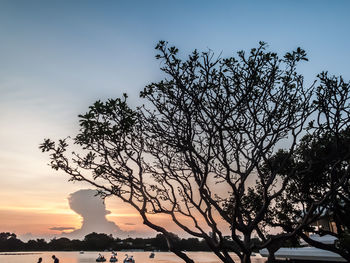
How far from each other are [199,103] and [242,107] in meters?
1.39

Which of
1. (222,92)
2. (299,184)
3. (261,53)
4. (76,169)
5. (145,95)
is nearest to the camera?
(261,53)

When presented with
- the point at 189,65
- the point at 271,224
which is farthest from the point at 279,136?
the point at 271,224

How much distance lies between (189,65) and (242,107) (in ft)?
6.72

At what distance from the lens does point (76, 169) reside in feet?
33.1

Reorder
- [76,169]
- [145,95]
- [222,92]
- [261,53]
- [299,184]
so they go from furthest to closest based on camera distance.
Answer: [299,184] < [76,169] < [145,95] < [222,92] < [261,53]

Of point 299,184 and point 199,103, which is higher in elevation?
point 199,103

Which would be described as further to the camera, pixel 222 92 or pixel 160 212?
pixel 160 212

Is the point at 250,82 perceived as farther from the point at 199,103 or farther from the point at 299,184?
the point at 299,184

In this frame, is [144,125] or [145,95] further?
[144,125]

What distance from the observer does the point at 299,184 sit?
1598cm

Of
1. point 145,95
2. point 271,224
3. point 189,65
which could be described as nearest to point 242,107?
point 189,65

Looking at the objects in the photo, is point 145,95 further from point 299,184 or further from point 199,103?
point 299,184

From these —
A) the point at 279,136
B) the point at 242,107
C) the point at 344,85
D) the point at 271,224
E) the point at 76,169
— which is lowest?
the point at 271,224

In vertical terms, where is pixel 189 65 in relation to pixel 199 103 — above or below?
above
